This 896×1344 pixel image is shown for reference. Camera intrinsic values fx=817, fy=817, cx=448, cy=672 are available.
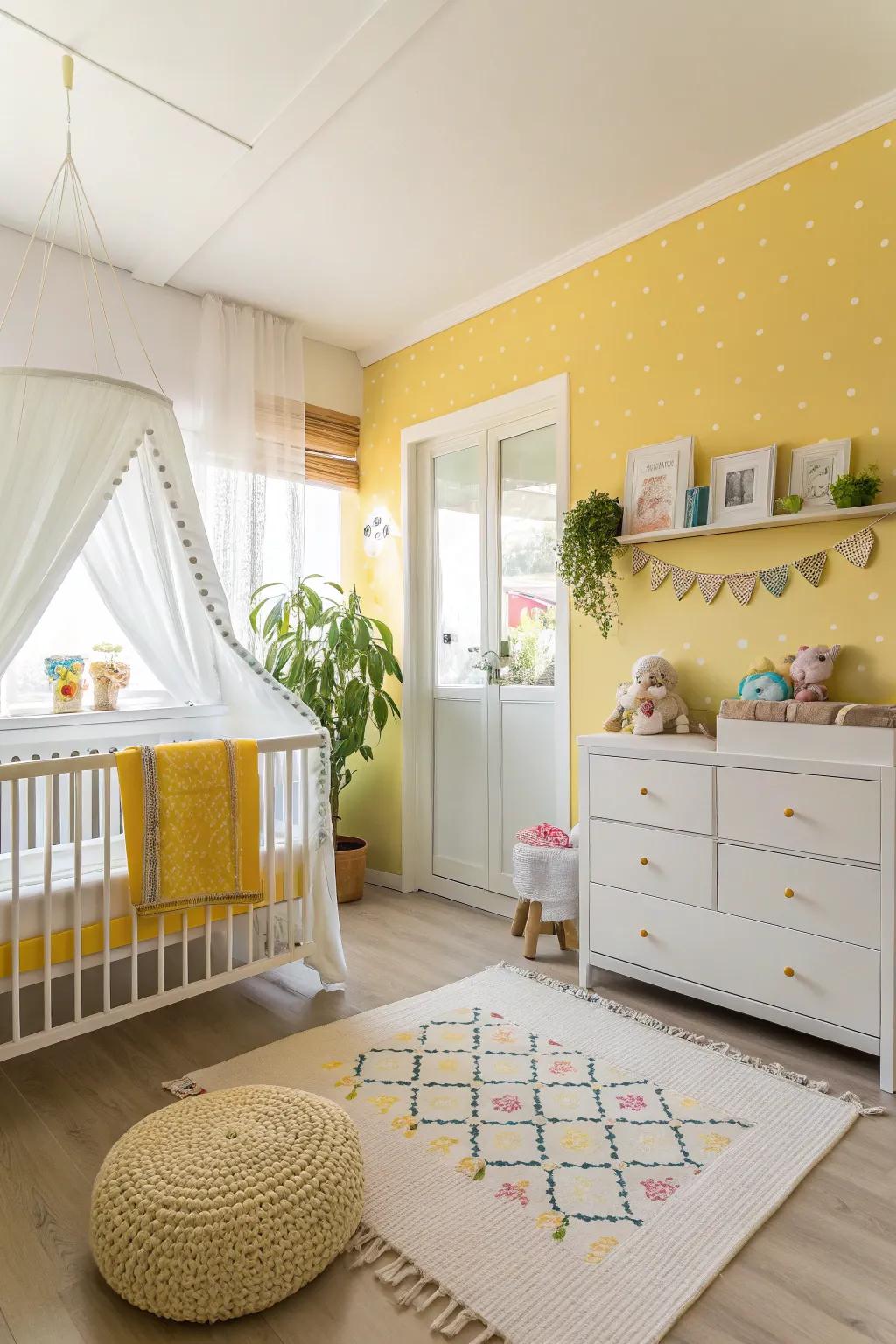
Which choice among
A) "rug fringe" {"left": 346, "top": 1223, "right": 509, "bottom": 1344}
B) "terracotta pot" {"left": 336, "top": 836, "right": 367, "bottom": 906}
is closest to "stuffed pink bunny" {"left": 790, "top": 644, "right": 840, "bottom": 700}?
"rug fringe" {"left": 346, "top": 1223, "right": 509, "bottom": 1344}

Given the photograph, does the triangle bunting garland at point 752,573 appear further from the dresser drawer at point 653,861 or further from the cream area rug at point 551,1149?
the cream area rug at point 551,1149

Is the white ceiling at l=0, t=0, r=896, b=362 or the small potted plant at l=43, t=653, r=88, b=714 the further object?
the small potted plant at l=43, t=653, r=88, b=714

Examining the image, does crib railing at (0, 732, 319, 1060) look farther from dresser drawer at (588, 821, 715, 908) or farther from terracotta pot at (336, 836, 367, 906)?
dresser drawer at (588, 821, 715, 908)

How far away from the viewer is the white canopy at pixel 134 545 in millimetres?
2316

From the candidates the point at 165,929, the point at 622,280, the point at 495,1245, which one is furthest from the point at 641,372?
the point at 495,1245

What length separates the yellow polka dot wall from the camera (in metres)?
2.41

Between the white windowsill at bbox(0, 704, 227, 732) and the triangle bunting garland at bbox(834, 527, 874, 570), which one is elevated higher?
the triangle bunting garland at bbox(834, 527, 874, 570)

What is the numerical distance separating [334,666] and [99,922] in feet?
6.03

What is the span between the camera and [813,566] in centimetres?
253

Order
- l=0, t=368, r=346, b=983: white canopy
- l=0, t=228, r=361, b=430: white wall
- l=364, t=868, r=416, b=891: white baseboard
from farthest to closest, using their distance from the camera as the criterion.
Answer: l=364, t=868, r=416, b=891: white baseboard < l=0, t=228, r=361, b=430: white wall < l=0, t=368, r=346, b=983: white canopy

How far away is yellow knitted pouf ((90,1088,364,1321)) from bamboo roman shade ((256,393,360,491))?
→ 3014 millimetres

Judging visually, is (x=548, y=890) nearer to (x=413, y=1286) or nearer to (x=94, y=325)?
(x=413, y=1286)

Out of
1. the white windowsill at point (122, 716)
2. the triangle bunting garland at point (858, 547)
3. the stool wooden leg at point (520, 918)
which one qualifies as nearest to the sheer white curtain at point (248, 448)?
the white windowsill at point (122, 716)

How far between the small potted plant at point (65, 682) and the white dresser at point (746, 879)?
6.24 ft
